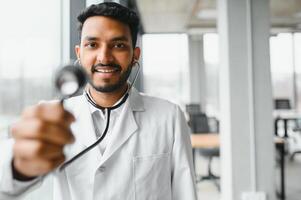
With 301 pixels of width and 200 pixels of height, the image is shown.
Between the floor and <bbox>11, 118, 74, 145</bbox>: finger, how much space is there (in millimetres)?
3521

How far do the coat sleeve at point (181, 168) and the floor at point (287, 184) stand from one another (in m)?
2.91

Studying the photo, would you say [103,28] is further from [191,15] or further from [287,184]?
[191,15]

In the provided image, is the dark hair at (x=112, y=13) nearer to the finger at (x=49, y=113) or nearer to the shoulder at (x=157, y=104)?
the shoulder at (x=157, y=104)

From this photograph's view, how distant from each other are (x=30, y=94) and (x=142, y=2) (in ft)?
13.6

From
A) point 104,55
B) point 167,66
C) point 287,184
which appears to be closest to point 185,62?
point 167,66

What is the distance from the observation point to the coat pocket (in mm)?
889

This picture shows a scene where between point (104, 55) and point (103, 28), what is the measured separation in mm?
81

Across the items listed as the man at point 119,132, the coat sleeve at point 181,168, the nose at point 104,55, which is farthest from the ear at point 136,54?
the coat sleeve at point 181,168

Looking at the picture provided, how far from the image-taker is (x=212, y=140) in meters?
3.57

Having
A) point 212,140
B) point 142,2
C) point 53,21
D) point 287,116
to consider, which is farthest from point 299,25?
point 53,21

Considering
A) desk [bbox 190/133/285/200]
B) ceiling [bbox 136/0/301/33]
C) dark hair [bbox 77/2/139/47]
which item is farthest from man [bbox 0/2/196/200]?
ceiling [bbox 136/0/301/33]

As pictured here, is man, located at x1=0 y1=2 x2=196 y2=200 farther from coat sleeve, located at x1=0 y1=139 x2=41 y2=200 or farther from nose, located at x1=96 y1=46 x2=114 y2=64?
coat sleeve, located at x1=0 y1=139 x2=41 y2=200

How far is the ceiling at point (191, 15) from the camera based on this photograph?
5054mm

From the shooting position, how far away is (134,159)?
0.89 meters
